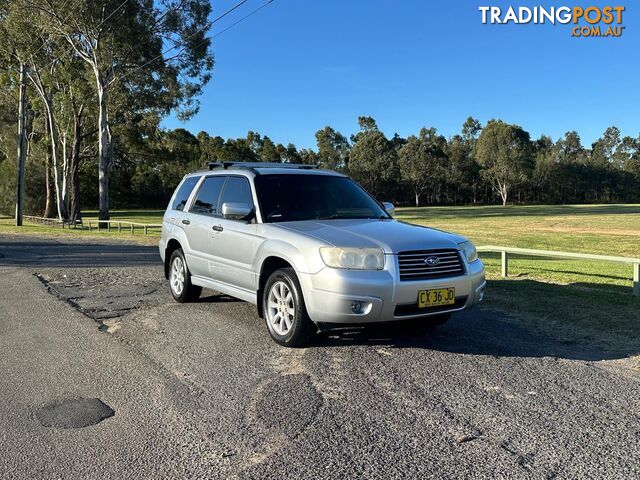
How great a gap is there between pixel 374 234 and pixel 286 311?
119 cm

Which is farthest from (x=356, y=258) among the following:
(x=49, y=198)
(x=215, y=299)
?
(x=49, y=198)

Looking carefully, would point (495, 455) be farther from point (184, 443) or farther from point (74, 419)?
point (74, 419)

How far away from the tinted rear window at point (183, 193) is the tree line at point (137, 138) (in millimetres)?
24288

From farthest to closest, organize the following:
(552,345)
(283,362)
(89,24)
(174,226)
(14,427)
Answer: (89,24), (174,226), (552,345), (283,362), (14,427)

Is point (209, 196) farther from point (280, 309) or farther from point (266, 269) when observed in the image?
point (280, 309)

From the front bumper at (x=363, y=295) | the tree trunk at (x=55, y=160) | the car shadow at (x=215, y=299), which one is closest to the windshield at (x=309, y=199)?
the front bumper at (x=363, y=295)

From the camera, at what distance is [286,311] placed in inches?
219

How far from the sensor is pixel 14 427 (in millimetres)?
3715

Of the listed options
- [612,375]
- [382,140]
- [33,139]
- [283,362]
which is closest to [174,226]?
[283,362]

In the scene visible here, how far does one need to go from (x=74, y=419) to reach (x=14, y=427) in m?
0.37

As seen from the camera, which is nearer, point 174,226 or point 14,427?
point 14,427

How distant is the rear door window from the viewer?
712 centimetres

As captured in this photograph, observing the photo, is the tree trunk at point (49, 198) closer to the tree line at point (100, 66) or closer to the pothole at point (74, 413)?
the tree line at point (100, 66)

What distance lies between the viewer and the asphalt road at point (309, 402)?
320 cm
